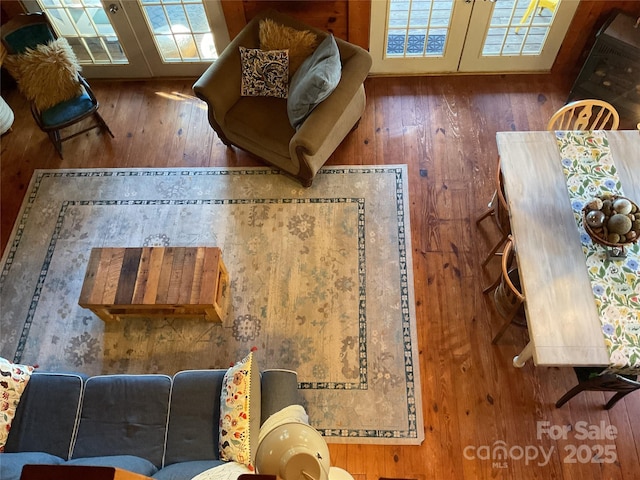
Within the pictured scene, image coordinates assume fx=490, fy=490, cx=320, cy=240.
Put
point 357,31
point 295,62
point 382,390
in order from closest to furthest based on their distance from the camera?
point 382,390, point 295,62, point 357,31

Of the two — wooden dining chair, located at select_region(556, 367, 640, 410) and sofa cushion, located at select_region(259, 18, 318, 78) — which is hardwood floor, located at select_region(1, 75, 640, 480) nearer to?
wooden dining chair, located at select_region(556, 367, 640, 410)

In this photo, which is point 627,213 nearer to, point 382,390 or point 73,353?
A: point 382,390

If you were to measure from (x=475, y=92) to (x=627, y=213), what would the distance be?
6.42 feet

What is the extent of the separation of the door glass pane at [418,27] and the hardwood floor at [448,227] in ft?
0.85

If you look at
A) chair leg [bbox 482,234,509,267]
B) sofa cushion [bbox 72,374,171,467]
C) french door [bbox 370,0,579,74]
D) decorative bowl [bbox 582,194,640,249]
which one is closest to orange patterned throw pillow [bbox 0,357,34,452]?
sofa cushion [bbox 72,374,171,467]

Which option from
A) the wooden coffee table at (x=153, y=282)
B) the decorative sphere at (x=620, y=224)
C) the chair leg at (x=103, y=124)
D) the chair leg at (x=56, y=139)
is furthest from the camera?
the chair leg at (x=103, y=124)

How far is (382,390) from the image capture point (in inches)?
115

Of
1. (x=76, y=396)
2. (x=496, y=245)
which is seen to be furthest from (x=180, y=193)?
(x=496, y=245)

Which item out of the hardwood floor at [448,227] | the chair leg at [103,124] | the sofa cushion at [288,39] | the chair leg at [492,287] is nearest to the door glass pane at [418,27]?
the hardwood floor at [448,227]

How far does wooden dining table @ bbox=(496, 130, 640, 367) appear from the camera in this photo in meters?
2.24

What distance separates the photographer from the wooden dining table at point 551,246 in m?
2.24

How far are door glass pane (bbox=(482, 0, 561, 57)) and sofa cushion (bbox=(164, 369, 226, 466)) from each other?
3208 millimetres

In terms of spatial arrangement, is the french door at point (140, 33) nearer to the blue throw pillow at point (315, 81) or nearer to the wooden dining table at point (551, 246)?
the blue throw pillow at point (315, 81)

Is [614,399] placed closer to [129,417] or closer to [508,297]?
[508,297]
